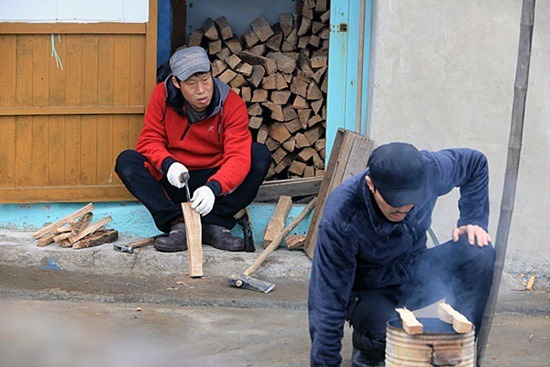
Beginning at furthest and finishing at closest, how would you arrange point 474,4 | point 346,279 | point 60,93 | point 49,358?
point 60,93
point 474,4
point 49,358
point 346,279

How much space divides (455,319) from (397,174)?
580 millimetres

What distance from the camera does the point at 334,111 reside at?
6777mm

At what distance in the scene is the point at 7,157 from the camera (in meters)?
6.73

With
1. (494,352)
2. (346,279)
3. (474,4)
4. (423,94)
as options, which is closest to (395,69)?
(423,94)

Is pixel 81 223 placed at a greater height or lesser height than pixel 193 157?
lesser

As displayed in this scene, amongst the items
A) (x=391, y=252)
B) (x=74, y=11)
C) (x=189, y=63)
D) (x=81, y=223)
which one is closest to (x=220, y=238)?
(x=81, y=223)

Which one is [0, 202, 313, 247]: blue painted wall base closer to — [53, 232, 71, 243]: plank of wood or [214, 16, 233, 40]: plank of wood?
[53, 232, 71, 243]: plank of wood

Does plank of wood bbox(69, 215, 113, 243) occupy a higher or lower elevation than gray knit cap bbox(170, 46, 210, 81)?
lower

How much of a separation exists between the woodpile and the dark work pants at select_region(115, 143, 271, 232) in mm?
370

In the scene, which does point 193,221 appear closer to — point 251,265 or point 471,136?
point 251,265

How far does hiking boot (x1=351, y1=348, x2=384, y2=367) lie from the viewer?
4.50m

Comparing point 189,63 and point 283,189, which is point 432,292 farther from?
point 283,189

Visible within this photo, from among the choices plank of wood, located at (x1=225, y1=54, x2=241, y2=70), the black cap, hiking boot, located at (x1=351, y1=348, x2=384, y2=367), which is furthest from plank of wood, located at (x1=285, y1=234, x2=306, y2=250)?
the black cap

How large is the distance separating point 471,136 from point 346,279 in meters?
2.50
